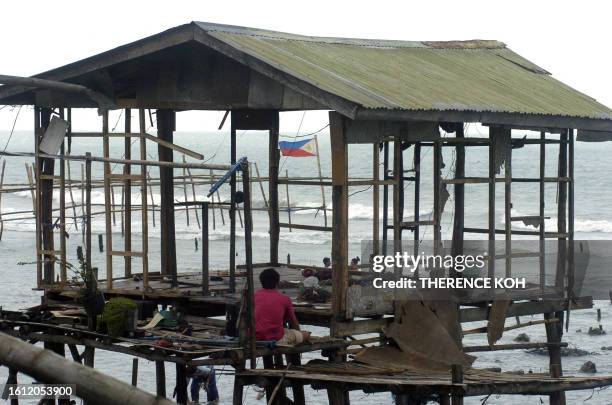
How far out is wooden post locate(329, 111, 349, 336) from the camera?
38.2 feet

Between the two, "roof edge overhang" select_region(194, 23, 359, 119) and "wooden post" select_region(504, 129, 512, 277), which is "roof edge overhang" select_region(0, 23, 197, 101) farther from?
"wooden post" select_region(504, 129, 512, 277)

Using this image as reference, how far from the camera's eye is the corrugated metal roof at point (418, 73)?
12312mm

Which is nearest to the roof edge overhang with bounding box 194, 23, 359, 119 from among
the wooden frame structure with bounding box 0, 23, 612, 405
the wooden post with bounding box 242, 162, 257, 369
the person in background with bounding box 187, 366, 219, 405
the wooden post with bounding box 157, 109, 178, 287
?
the wooden frame structure with bounding box 0, 23, 612, 405

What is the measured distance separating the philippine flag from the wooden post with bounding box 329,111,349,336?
1418cm

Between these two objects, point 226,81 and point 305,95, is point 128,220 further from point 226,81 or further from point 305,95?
point 305,95

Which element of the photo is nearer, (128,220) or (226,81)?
(226,81)

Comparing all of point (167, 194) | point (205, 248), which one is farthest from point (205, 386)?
point (205, 248)

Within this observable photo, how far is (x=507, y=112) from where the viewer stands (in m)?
13.4

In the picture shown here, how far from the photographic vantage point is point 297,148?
27234mm

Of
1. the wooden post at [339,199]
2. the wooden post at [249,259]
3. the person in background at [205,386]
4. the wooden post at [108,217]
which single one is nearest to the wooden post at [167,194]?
the wooden post at [108,217]

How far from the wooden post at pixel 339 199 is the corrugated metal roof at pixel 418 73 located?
392mm

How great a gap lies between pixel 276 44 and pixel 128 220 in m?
2.75

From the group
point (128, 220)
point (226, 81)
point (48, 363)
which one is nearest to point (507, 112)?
point (226, 81)

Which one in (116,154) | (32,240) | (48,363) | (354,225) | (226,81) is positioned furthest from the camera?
(116,154)
